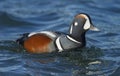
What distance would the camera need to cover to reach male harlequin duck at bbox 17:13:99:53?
12375 millimetres

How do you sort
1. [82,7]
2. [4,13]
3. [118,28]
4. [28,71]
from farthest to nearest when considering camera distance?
1. [82,7]
2. [4,13]
3. [118,28]
4. [28,71]

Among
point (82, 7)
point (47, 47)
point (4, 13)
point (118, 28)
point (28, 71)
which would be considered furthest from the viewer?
point (82, 7)

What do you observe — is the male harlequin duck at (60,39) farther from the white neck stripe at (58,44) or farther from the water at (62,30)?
the water at (62,30)

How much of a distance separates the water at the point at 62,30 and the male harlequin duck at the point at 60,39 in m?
0.15

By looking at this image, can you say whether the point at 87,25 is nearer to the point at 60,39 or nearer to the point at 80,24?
the point at 80,24

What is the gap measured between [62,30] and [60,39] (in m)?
3.25

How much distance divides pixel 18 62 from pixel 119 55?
2.30m

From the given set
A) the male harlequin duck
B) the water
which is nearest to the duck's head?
the male harlequin duck

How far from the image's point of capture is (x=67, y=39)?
1252 centimetres

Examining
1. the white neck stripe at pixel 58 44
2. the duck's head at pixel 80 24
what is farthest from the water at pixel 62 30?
the duck's head at pixel 80 24

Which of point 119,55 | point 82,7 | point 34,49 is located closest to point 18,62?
point 34,49

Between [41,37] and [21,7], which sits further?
[21,7]

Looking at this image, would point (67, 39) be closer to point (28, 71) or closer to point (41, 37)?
point (41, 37)

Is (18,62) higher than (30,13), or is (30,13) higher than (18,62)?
(30,13)
